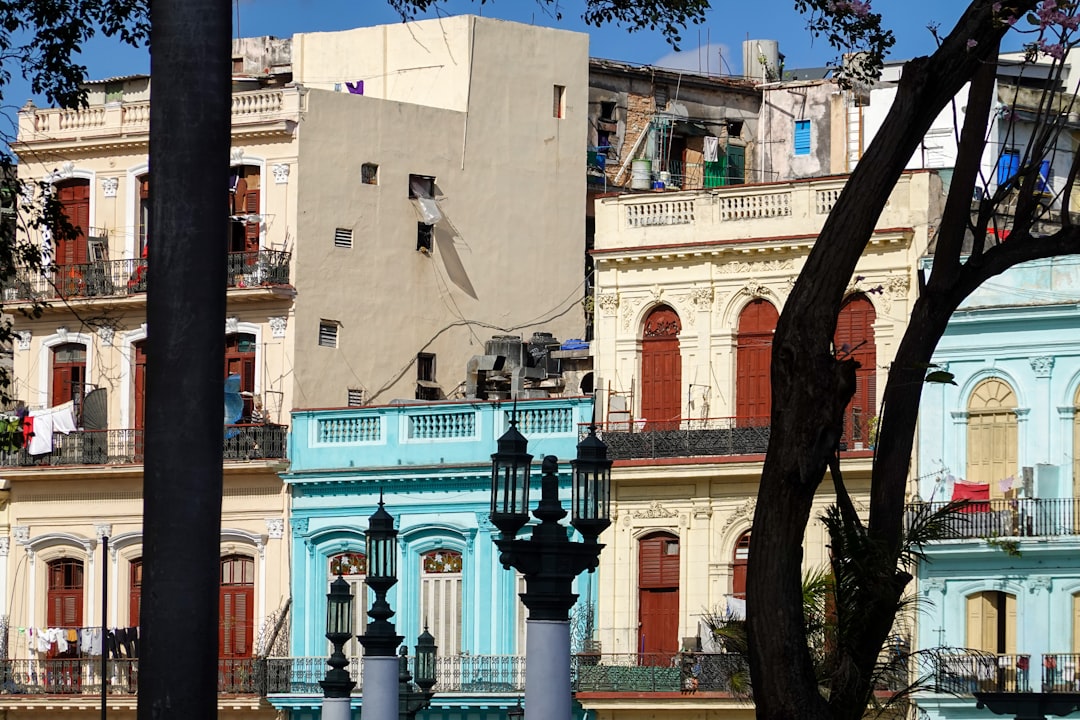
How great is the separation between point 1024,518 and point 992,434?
1387mm

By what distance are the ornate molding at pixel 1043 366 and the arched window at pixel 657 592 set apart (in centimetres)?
627

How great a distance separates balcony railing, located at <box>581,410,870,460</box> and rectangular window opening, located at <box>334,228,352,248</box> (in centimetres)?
603

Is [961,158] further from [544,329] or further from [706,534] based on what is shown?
[544,329]

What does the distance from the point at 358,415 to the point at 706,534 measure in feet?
20.7

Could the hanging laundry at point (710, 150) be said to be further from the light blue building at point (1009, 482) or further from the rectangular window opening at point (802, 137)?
the light blue building at point (1009, 482)

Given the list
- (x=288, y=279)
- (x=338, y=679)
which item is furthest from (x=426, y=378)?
(x=338, y=679)

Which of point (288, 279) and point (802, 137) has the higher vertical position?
point (802, 137)

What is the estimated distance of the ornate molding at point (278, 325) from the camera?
39.3 m

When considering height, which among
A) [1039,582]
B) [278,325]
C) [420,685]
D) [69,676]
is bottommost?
[69,676]

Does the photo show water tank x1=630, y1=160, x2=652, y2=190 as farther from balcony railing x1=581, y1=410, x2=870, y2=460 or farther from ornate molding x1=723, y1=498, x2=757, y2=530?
ornate molding x1=723, y1=498, x2=757, y2=530

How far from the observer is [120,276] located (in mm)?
40562

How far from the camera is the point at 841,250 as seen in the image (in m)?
9.09

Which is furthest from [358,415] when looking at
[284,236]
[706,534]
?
[706,534]

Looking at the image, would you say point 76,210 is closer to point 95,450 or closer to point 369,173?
point 95,450
